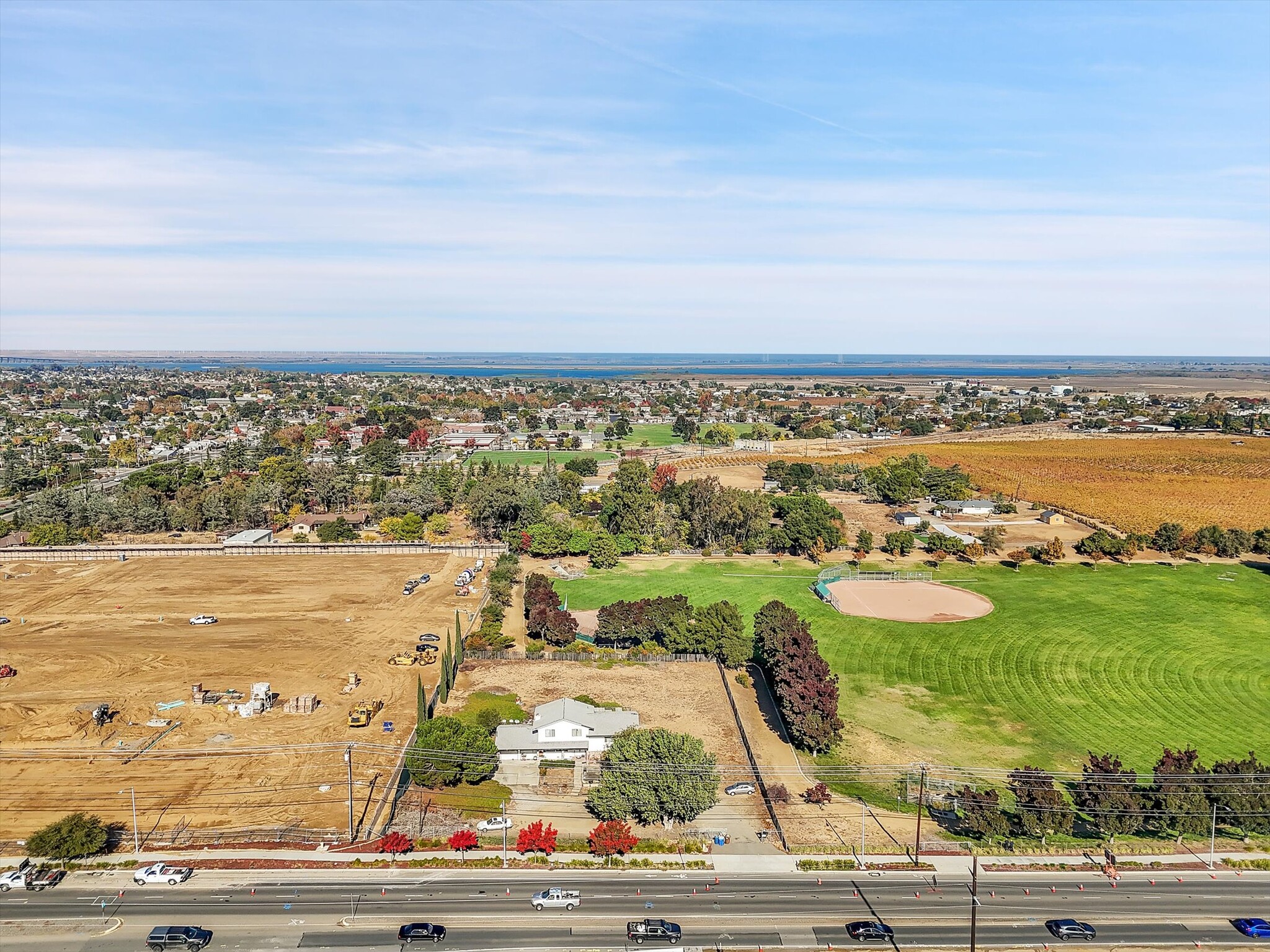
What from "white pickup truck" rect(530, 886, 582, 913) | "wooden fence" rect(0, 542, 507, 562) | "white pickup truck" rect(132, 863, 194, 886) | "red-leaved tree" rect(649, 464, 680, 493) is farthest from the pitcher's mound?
"white pickup truck" rect(132, 863, 194, 886)

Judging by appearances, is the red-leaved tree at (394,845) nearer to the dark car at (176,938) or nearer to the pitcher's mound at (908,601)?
the dark car at (176,938)

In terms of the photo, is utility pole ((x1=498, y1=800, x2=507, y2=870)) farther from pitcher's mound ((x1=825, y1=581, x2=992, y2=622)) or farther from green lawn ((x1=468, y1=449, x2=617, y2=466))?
green lawn ((x1=468, y1=449, x2=617, y2=466))

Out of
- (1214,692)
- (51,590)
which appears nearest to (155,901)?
(51,590)

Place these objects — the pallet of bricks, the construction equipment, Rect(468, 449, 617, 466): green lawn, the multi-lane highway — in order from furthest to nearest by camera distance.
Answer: Rect(468, 449, 617, 466): green lawn
the pallet of bricks
the construction equipment
the multi-lane highway

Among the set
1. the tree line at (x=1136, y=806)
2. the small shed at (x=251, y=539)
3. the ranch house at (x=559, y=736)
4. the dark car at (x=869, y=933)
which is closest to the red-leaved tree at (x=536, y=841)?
the ranch house at (x=559, y=736)

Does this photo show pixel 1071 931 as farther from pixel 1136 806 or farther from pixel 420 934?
pixel 420 934

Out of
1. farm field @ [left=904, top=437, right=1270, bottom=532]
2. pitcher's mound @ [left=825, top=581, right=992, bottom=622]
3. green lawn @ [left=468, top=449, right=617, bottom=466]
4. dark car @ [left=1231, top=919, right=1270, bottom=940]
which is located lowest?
dark car @ [left=1231, top=919, right=1270, bottom=940]

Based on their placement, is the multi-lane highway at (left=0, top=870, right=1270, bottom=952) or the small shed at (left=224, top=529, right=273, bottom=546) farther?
the small shed at (left=224, top=529, right=273, bottom=546)
